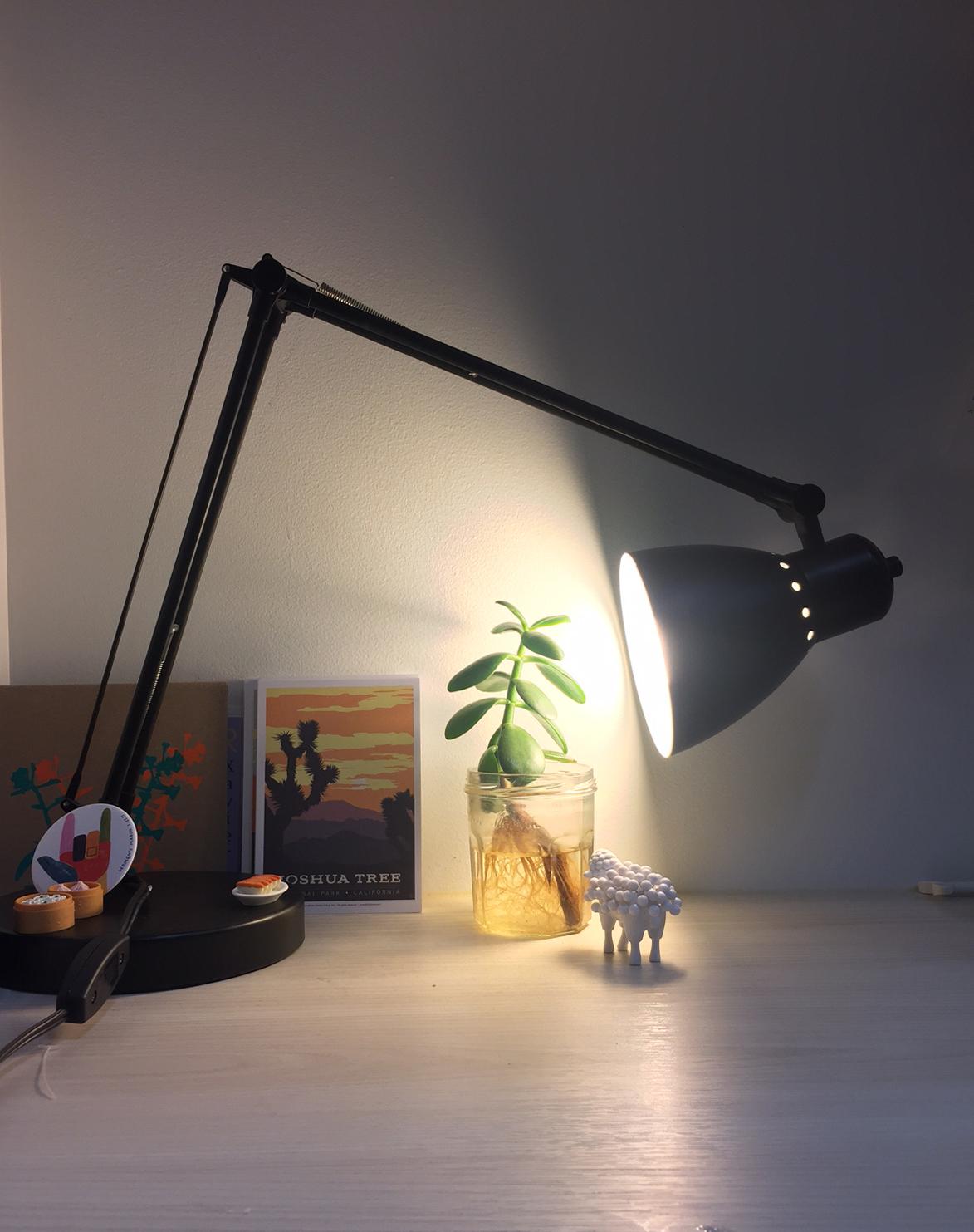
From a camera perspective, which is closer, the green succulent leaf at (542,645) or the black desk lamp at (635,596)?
the black desk lamp at (635,596)

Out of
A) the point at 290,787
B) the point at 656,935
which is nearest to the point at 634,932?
the point at 656,935

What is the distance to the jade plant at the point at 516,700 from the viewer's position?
0.93 meters

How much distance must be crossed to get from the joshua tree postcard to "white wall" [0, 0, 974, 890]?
0.20 ft

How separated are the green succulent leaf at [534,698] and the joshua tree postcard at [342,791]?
122 mm

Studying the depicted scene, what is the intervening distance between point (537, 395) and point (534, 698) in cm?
29

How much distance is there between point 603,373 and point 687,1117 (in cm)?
75

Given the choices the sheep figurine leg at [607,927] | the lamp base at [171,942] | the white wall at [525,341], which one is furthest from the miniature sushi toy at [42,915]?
the sheep figurine leg at [607,927]

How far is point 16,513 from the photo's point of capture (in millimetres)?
1072

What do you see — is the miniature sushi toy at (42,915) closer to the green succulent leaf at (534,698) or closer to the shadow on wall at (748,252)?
the green succulent leaf at (534,698)

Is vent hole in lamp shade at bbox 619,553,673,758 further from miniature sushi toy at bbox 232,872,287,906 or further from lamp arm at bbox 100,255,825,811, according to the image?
miniature sushi toy at bbox 232,872,287,906

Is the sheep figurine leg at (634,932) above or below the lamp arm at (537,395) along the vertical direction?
below

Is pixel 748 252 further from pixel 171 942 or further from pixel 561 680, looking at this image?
pixel 171 942

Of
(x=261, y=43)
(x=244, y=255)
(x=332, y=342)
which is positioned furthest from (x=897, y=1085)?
(x=261, y=43)

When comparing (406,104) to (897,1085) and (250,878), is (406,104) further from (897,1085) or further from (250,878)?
(897,1085)
